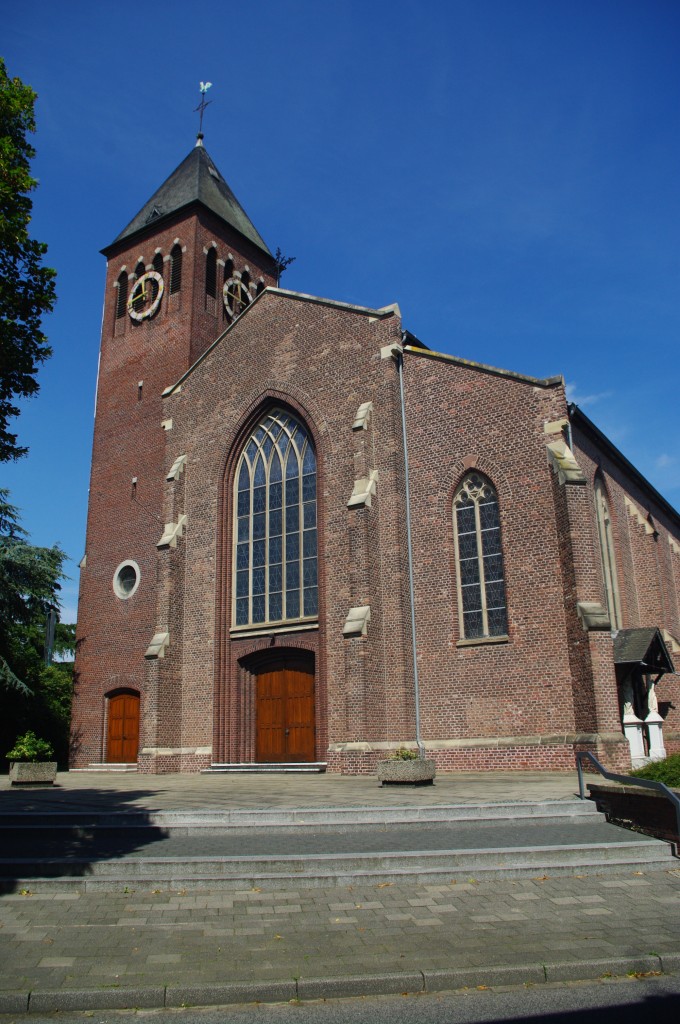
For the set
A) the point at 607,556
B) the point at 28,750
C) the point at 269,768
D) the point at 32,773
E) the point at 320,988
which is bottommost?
the point at 320,988

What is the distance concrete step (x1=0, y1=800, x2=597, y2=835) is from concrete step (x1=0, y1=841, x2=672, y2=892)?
2.14 meters

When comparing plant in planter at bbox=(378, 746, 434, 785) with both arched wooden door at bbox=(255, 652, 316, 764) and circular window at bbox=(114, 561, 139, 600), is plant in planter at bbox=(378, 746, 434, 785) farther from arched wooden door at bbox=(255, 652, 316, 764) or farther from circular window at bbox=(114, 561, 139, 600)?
circular window at bbox=(114, 561, 139, 600)

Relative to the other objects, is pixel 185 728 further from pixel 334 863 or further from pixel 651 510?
pixel 651 510

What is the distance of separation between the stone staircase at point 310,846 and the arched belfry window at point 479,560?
7468 mm

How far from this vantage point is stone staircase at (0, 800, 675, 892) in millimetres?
7859

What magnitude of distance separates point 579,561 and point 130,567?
14.4 metres

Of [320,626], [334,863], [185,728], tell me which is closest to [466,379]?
[320,626]

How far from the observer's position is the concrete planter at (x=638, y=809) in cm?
895

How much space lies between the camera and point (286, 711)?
832 inches

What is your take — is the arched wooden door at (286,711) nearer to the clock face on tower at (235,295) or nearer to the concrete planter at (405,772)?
the concrete planter at (405,772)

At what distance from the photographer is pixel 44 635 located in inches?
1551

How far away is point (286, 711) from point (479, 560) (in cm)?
671

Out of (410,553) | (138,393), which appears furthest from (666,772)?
(138,393)

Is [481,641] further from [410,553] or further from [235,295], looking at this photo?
[235,295]
